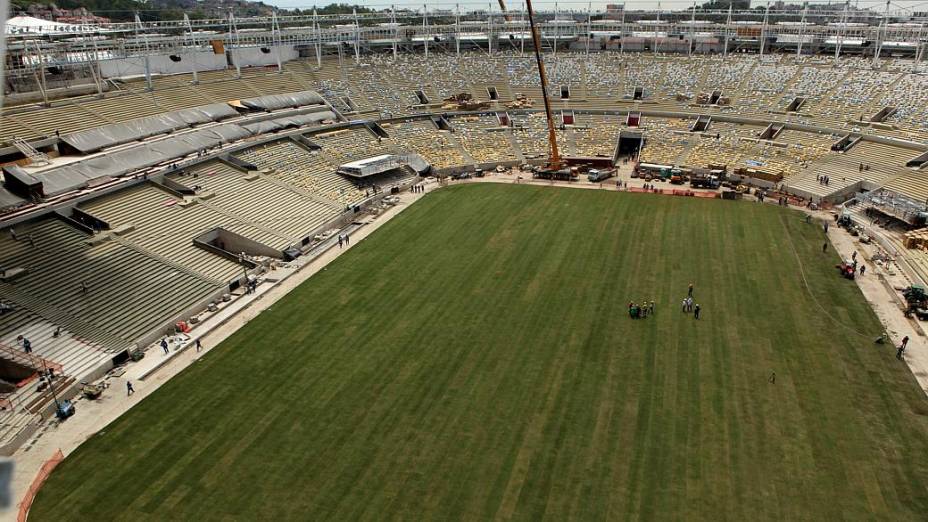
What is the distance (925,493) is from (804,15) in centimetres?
8670

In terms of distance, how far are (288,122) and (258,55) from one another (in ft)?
59.7

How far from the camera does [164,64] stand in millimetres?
69062

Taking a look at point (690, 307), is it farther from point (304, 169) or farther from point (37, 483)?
point (304, 169)

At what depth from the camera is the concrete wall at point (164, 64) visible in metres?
63.6

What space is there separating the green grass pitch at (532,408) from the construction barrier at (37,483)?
36 cm

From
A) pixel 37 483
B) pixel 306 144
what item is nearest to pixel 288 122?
pixel 306 144

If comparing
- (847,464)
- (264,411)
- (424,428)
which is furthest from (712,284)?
(264,411)

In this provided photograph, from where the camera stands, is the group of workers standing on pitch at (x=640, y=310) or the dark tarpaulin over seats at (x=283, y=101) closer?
the group of workers standing on pitch at (x=640, y=310)

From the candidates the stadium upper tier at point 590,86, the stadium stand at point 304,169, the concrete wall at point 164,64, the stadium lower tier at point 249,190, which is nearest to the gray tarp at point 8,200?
the stadium lower tier at point 249,190

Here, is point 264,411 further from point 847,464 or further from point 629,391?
point 847,464

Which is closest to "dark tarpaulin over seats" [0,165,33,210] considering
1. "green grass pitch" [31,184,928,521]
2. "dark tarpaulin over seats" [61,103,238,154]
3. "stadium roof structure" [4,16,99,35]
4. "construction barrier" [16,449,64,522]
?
"dark tarpaulin over seats" [61,103,238,154]

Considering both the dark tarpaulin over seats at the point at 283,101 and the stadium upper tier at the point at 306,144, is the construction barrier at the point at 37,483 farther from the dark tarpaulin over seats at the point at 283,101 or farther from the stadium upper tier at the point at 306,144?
the dark tarpaulin over seats at the point at 283,101

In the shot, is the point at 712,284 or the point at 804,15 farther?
the point at 804,15

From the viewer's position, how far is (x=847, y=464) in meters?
23.7
